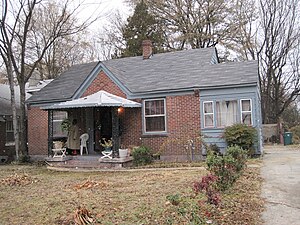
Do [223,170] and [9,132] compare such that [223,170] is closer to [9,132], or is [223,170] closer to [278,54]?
[9,132]

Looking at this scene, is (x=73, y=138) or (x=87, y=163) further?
(x=73, y=138)

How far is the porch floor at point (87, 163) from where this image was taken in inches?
504

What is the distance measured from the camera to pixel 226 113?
44.8ft

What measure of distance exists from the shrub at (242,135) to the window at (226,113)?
2.19 feet

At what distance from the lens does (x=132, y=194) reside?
7320 mm

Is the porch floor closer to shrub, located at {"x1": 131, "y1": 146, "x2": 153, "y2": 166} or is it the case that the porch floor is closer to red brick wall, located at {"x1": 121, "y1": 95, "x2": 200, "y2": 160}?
shrub, located at {"x1": 131, "y1": 146, "x2": 153, "y2": 166}

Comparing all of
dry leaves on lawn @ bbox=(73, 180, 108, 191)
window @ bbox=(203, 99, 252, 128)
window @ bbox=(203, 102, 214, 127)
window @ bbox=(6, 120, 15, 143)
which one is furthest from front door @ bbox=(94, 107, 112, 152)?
window @ bbox=(6, 120, 15, 143)

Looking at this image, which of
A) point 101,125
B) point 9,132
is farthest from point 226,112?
point 9,132

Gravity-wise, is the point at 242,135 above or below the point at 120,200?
above

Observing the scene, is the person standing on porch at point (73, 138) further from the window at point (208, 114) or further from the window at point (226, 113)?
the window at point (226, 113)

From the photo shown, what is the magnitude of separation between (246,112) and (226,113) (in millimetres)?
850

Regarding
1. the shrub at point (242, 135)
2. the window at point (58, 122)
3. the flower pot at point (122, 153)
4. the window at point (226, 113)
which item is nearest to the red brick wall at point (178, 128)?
the window at point (226, 113)

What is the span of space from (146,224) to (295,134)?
77.7ft

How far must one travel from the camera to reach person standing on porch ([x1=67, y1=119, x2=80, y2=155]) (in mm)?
15773
